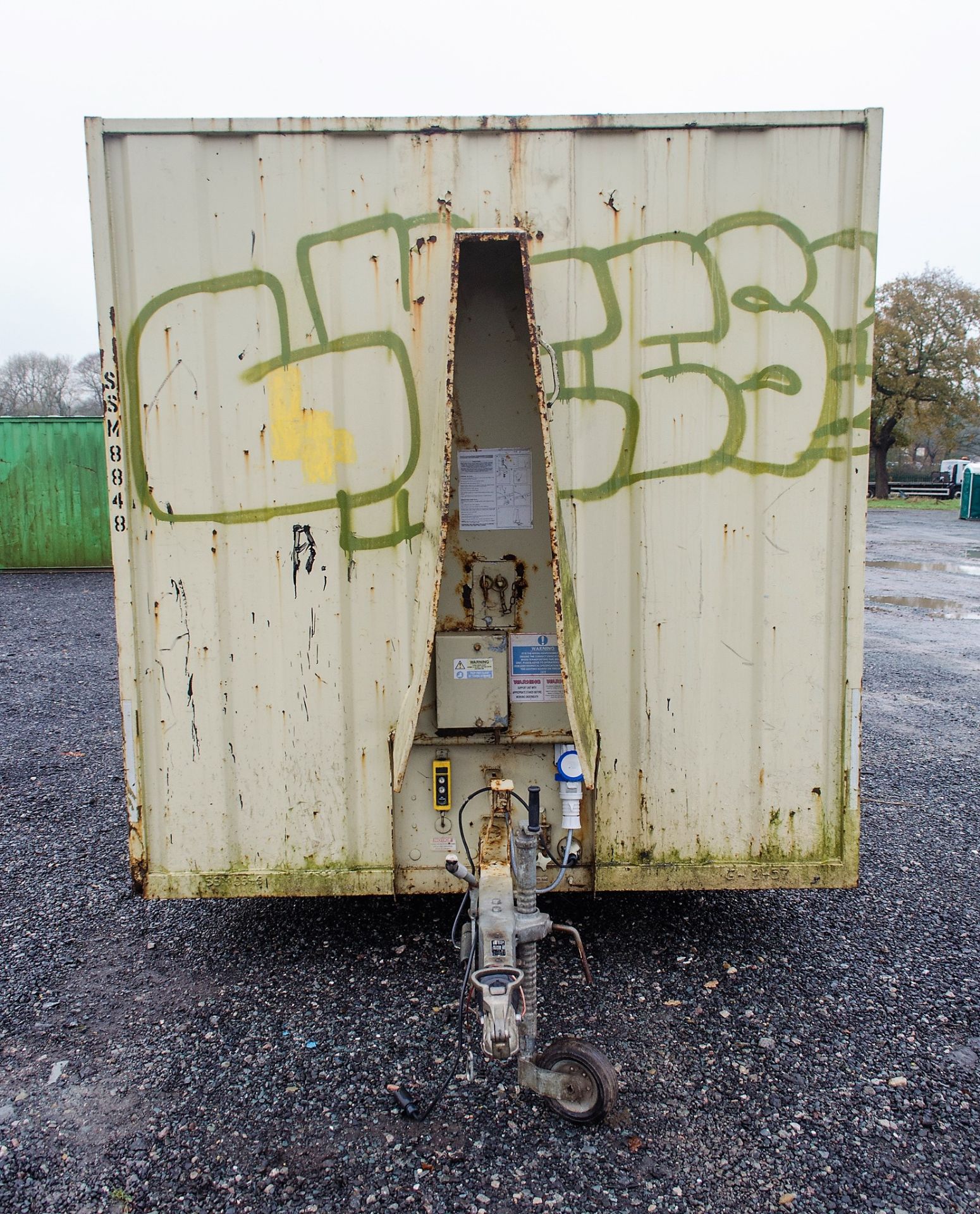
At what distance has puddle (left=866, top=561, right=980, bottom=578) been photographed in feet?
47.5

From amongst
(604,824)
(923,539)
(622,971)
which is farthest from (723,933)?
(923,539)

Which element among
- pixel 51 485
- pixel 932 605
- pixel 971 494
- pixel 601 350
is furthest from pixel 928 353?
pixel 601 350

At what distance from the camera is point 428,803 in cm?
291

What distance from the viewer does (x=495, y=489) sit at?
9.36ft

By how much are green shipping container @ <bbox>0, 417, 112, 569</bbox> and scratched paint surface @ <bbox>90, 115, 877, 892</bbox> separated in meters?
12.8

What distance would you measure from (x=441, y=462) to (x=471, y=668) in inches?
28.3

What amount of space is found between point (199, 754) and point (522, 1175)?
5.22 feet

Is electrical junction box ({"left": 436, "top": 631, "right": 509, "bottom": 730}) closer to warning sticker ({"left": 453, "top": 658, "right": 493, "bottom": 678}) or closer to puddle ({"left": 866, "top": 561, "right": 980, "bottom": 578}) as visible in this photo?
warning sticker ({"left": 453, "top": 658, "right": 493, "bottom": 678})

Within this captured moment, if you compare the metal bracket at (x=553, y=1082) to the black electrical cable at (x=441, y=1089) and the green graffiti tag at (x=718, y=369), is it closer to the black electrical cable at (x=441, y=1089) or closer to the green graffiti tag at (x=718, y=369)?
the black electrical cable at (x=441, y=1089)

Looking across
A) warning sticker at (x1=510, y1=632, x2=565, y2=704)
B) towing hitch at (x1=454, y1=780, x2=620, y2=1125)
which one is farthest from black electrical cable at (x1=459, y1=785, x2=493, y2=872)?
towing hitch at (x1=454, y1=780, x2=620, y2=1125)

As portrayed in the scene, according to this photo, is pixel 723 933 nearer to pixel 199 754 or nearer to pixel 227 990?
pixel 227 990

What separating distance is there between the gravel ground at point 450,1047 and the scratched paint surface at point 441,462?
17.3 inches

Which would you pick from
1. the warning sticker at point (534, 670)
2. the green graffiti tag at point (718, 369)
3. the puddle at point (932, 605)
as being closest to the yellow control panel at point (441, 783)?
the warning sticker at point (534, 670)

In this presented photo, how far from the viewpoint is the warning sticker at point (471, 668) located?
2.86 meters
